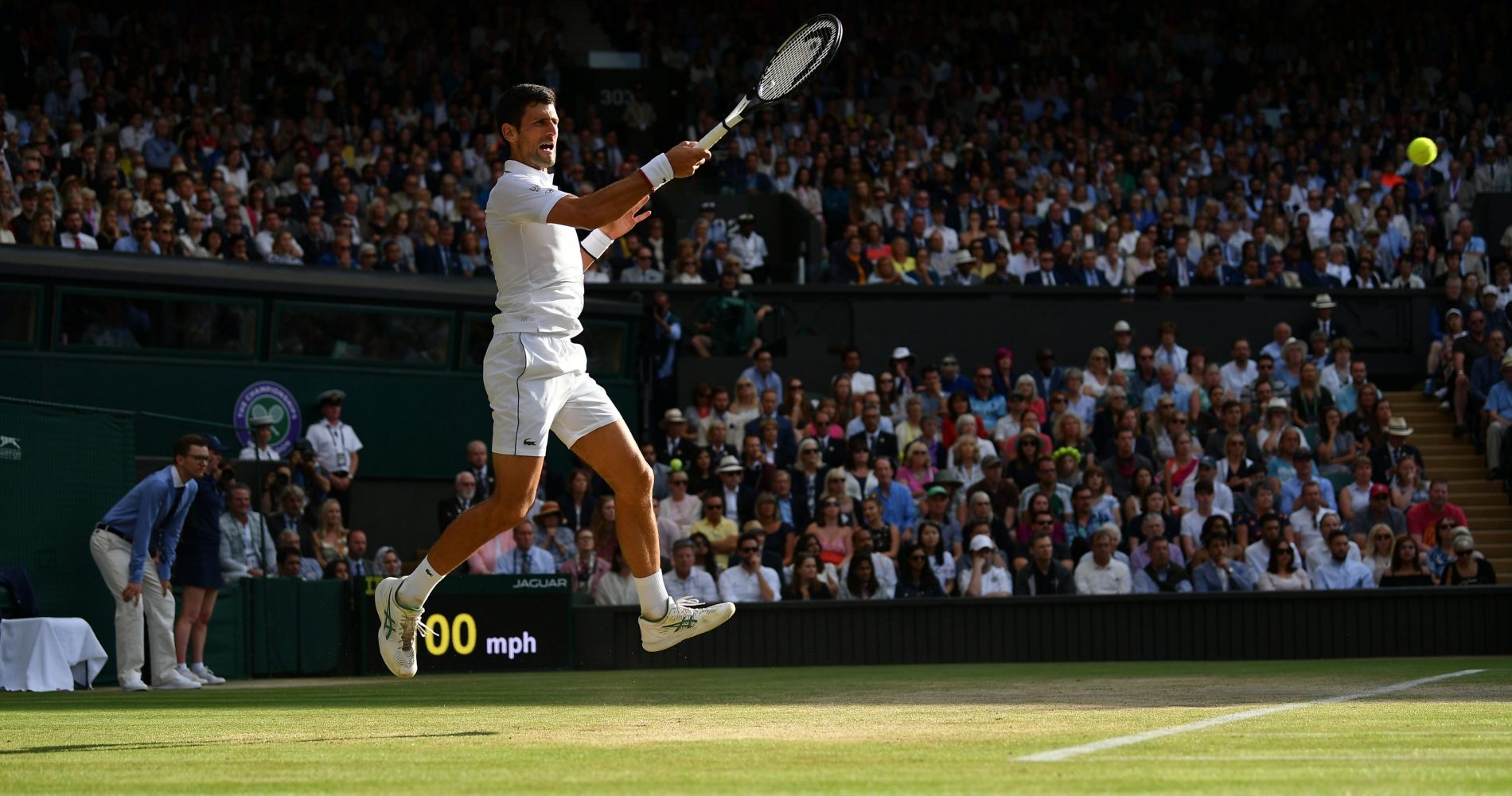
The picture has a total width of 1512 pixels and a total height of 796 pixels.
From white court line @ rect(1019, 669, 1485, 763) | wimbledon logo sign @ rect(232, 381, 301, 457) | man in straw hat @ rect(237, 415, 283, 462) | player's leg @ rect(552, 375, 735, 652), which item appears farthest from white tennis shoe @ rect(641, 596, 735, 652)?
wimbledon logo sign @ rect(232, 381, 301, 457)

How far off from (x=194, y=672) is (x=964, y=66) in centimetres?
1805

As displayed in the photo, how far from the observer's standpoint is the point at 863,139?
26.8m

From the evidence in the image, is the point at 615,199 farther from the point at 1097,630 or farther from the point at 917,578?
the point at 1097,630

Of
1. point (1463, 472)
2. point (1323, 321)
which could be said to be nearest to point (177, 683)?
point (1463, 472)

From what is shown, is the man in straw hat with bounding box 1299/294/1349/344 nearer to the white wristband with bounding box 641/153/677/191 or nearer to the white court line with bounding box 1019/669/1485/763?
the white court line with bounding box 1019/669/1485/763

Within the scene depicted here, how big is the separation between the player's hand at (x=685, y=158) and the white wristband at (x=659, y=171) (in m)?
0.02

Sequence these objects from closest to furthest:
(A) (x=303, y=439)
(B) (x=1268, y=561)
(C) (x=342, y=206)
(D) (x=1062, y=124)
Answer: (B) (x=1268, y=561) < (A) (x=303, y=439) < (C) (x=342, y=206) < (D) (x=1062, y=124)

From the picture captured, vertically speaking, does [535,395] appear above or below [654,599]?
above

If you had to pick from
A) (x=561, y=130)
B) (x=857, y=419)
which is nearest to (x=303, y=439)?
(x=857, y=419)

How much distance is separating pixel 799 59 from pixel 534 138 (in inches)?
59.0

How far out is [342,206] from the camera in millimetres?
21828

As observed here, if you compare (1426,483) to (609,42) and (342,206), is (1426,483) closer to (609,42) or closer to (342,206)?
(342,206)

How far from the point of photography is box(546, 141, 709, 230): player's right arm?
7375 mm

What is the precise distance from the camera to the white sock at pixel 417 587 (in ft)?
26.3
